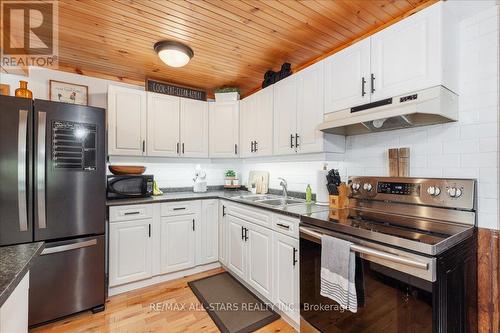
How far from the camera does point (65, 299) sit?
6.39 feet

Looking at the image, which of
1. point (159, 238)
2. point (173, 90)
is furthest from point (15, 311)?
point (173, 90)

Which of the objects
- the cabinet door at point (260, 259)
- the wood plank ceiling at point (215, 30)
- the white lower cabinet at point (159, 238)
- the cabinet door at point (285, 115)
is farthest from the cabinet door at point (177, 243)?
the wood plank ceiling at point (215, 30)

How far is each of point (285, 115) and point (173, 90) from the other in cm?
162

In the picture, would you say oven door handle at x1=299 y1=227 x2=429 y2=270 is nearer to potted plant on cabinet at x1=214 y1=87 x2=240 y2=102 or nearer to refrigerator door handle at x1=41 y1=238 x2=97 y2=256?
refrigerator door handle at x1=41 y1=238 x2=97 y2=256

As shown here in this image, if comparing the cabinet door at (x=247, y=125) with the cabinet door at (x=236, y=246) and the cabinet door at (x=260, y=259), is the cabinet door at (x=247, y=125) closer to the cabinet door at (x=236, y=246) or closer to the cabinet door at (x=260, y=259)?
the cabinet door at (x=236, y=246)

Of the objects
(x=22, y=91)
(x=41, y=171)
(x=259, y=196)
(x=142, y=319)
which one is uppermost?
(x=22, y=91)

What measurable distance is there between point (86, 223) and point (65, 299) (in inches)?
24.6

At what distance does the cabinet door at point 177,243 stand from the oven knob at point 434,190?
2.26m

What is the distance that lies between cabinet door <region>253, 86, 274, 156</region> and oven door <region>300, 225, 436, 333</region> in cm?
128

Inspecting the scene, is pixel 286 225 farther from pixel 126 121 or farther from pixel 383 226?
pixel 126 121

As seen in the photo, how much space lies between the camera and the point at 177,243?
266 cm

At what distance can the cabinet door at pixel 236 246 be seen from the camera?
243 cm

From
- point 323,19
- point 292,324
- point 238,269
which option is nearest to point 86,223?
point 238,269

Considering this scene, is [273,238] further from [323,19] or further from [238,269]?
[323,19]
